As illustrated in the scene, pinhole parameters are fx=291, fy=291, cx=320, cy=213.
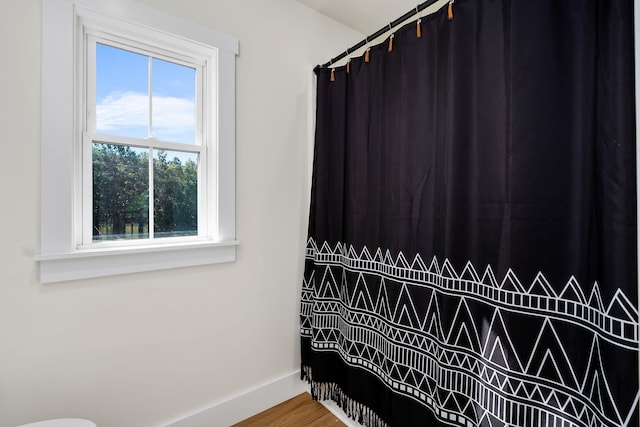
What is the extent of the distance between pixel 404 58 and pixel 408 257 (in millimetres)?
919

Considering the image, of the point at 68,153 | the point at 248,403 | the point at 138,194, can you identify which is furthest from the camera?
the point at 248,403

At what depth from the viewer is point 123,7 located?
128 cm

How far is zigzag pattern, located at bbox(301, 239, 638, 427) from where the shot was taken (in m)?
0.84

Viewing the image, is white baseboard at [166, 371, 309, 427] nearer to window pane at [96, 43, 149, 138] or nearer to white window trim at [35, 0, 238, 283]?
white window trim at [35, 0, 238, 283]

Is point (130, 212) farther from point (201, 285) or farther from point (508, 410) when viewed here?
point (508, 410)

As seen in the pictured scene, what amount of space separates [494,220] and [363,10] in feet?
5.24

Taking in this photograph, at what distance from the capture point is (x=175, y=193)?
1.52m

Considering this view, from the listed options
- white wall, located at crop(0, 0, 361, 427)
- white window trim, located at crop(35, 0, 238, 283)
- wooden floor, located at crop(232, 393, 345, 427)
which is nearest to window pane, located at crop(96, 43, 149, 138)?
white window trim, located at crop(35, 0, 238, 283)

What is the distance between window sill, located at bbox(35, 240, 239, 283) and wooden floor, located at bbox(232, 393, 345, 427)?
0.93 meters

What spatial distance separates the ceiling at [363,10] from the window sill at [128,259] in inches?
61.5

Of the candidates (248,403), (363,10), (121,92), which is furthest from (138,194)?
(363,10)

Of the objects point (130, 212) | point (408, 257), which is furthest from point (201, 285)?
point (408, 257)

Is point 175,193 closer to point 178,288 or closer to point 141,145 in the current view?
point 141,145

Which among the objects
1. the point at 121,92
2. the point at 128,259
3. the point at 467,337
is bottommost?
the point at 467,337
